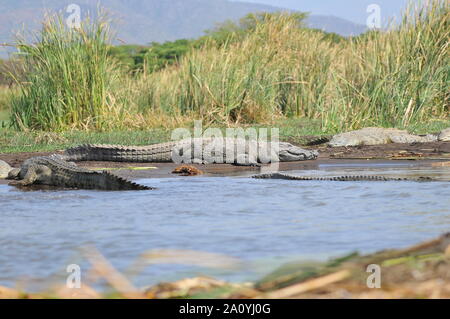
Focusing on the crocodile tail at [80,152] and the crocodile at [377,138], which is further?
the crocodile at [377,138]

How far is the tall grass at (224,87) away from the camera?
13820 mm

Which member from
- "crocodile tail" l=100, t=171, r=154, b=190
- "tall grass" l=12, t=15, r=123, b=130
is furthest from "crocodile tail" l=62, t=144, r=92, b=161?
"tall grass" l=12, t=15, r=123, b=130

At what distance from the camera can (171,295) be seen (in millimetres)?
3094

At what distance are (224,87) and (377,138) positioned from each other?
187 inches

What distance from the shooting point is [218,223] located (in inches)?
215

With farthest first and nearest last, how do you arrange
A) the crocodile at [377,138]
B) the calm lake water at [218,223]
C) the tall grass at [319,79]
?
the tall grass at [319,79], the crocodile at [377,138], the calm lake water at [218,223]

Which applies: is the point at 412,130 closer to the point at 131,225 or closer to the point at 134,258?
the point at 131,225

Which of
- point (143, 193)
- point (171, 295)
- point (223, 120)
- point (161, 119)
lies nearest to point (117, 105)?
point (161, 119)

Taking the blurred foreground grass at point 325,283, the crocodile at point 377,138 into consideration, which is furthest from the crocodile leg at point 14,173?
the blurred foreground grass at point 325,283

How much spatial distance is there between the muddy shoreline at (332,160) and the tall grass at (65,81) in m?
3.15

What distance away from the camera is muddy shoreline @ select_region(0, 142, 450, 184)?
971 centimetres

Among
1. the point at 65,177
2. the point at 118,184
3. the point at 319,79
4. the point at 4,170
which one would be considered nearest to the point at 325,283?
the point at 118,184

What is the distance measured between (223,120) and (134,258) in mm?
11528

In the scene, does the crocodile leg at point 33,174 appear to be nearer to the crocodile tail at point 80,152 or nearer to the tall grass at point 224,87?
the crocodile tail at point 80,152
